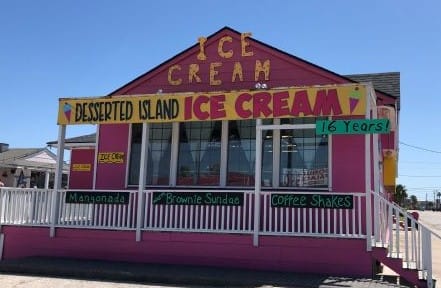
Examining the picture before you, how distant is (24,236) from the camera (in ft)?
37.4

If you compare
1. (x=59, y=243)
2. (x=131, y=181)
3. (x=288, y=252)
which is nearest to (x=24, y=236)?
(x=59, y=243)

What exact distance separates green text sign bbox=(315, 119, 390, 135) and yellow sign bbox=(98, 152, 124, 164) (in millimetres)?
5383

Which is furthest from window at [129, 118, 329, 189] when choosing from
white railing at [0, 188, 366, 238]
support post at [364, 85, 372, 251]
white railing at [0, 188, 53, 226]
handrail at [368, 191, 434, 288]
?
white railing at [0, 188, 53, 226]

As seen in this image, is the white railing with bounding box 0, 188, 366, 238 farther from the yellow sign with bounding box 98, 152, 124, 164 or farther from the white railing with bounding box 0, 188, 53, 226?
the yellow sign with bounding box 98, 152, 124, 164

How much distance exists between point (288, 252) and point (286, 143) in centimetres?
273

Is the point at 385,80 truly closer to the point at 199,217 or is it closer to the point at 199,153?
the point at 199,153

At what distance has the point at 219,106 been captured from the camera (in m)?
10.4

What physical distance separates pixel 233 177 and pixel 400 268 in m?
4.36

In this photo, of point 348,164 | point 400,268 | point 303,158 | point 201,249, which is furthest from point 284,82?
point 400,268

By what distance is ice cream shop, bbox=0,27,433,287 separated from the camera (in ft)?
31.1

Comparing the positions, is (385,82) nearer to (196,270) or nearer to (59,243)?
(196,270)

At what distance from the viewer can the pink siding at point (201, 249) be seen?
9352 mm

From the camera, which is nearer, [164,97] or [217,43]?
[164,97]

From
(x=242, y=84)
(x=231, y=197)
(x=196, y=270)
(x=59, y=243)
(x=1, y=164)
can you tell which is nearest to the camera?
(x=196, y=270)
